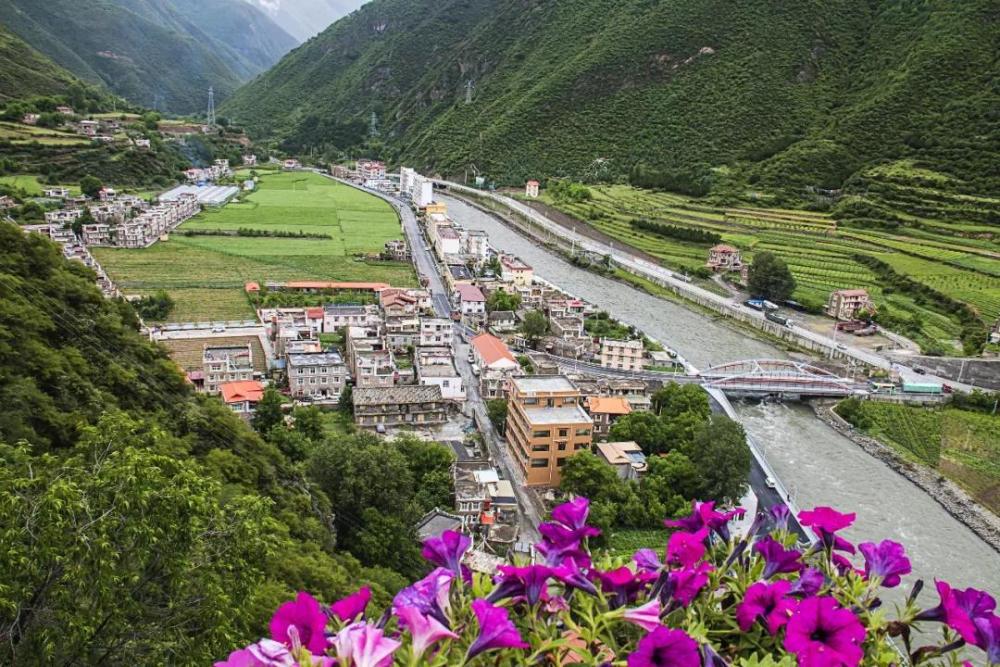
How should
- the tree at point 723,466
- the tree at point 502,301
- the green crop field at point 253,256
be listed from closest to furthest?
the tree at point 723,466 → the tree at point 502,301 → the green crop field at point 253,256

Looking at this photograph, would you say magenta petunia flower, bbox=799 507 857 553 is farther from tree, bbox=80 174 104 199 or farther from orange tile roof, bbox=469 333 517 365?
tree, bbox=80 174 104 199

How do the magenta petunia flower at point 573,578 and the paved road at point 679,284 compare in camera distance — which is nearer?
the magenta petunia flower at point 573,578

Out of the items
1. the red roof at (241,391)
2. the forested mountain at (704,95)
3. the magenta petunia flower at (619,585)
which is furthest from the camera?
the forested mountain at (704,95)


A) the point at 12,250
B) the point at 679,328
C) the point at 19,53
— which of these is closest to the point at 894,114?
the point at 679,328

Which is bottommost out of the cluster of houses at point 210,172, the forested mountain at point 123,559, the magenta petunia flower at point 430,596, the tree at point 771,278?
the tree at point 771,278

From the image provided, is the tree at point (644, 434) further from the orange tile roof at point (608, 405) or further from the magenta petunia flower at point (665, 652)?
the magenta petunia flower at point (665, 652)

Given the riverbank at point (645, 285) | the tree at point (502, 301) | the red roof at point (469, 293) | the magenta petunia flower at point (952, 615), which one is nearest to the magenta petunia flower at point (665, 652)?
the magenta petunia flower at point (952, 615)
